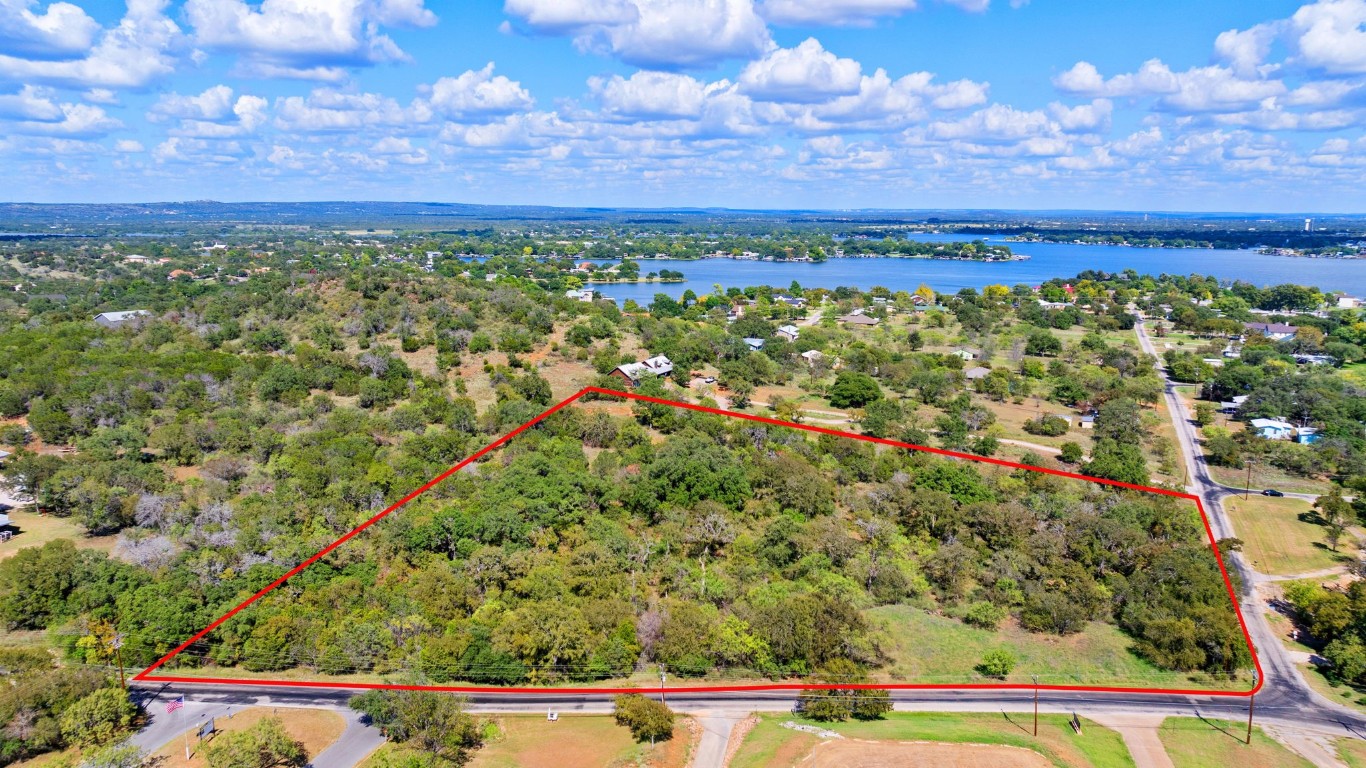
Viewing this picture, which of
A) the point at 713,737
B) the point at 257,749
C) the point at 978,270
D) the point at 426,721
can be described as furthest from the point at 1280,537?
the point at 978,270

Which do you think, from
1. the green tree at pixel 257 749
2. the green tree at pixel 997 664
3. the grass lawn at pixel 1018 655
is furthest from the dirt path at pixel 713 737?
the green tree at pixel 257 749

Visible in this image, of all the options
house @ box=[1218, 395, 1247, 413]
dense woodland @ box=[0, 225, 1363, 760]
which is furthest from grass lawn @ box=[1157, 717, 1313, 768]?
house @ box=[1218, 395, 1247, 413]

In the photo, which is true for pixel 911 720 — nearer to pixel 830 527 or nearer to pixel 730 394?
pixel 830 527

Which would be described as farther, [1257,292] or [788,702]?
[1257,292]

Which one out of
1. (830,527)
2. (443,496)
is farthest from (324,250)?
(830,527)

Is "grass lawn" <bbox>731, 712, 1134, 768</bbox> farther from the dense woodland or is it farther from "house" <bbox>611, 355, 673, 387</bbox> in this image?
"house" <bbox>611, 355, 673, 387</bbox>

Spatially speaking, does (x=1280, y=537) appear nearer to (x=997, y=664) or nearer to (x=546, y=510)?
(x=997, y=664)
